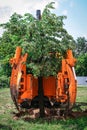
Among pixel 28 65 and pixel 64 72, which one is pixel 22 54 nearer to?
pixel 28 65

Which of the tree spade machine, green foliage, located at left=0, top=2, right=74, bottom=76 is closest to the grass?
the tree spade machine

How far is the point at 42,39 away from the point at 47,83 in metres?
1.89

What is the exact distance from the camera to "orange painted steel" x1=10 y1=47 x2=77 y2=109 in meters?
13.5

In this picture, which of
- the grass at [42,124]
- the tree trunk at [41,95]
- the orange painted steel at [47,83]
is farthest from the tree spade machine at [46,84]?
the grass at [42,124]

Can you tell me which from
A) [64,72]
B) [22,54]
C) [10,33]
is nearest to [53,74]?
[64,72]

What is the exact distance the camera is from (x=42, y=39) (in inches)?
530

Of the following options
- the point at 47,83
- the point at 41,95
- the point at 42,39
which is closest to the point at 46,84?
the point at 47,83

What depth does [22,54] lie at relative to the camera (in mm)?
14000

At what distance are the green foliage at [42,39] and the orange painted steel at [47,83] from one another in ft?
0.97

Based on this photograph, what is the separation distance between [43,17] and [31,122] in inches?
147

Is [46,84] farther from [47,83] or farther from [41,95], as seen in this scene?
[41,95]

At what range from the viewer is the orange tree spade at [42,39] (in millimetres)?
13445

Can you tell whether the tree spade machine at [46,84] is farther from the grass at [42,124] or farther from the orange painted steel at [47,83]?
the grass at [42,124]

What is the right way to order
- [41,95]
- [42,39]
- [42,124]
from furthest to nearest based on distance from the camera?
1. [41,95]
2. [42,39]
3. [42,124]
